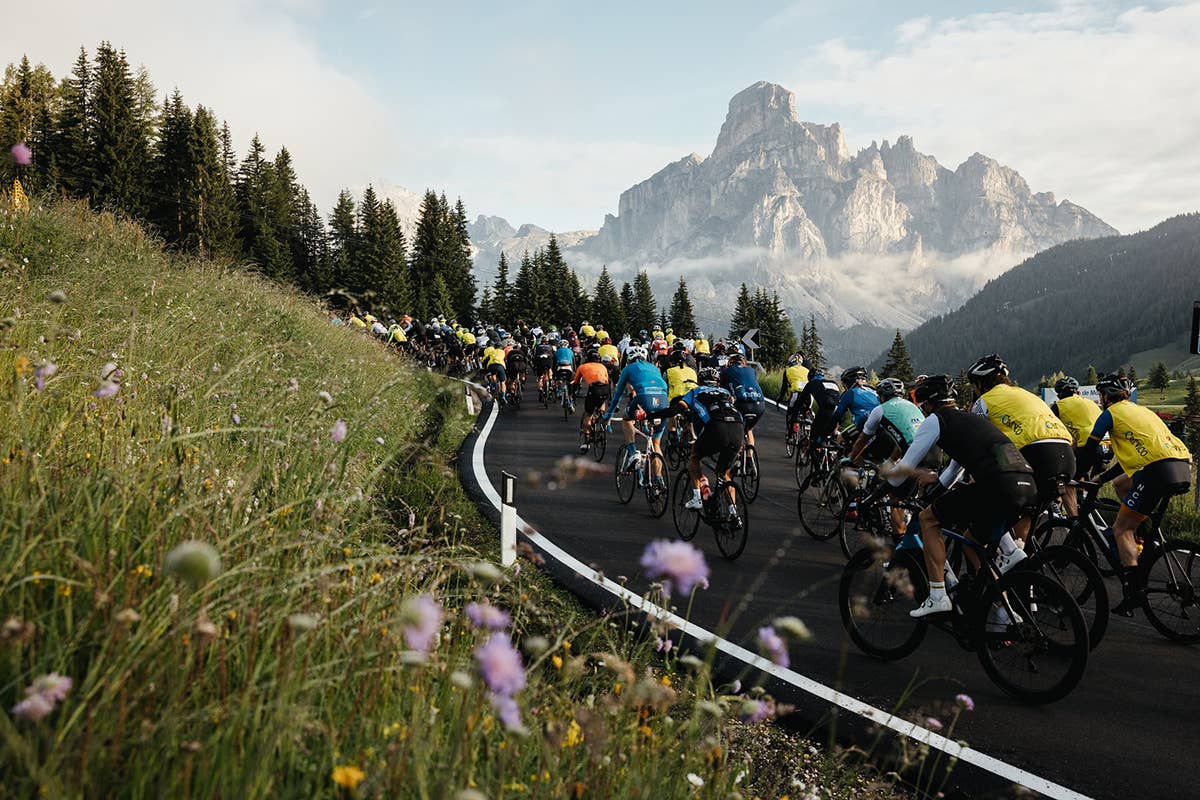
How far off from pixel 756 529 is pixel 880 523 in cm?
168

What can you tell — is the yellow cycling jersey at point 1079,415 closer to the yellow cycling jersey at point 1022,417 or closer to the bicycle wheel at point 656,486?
the yellow cycling jersey at point 1022,417

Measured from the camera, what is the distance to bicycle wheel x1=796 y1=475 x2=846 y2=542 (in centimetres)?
916

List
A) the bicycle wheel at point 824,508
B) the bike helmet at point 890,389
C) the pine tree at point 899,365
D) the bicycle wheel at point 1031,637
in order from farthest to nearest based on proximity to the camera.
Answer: the pine tree at point 899,365, the bicycle wheel at point 824,508, the bike helmet at point 890,389, the bicycle wheel at point 1031,637

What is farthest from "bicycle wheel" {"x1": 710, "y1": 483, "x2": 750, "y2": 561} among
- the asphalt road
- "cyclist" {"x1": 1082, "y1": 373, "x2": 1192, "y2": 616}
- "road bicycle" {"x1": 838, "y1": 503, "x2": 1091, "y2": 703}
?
"cyclist" {"x1": 1082, "y1": 373, "x2": 1192, "y2": 616}

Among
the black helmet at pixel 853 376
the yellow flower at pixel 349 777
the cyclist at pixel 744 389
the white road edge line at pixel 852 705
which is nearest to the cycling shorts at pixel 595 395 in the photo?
the cyclist at pixel 744 389

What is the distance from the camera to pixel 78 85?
184ft

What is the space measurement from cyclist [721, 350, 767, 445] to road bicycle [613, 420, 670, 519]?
203 cm

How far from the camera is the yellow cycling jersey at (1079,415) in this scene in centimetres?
859

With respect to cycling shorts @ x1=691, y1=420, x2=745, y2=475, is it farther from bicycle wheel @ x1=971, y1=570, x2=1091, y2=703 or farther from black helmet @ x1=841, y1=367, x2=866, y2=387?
bicycle wheel @ x1=971, y1=570, x2=1091, y2=703

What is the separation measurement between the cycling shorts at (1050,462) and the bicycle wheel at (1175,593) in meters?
0.88

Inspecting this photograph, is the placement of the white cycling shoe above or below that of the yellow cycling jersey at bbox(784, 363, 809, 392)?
below

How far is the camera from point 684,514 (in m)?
9.18

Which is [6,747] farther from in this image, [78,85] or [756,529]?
[78,85]

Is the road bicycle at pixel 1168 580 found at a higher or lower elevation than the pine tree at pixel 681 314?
lower
